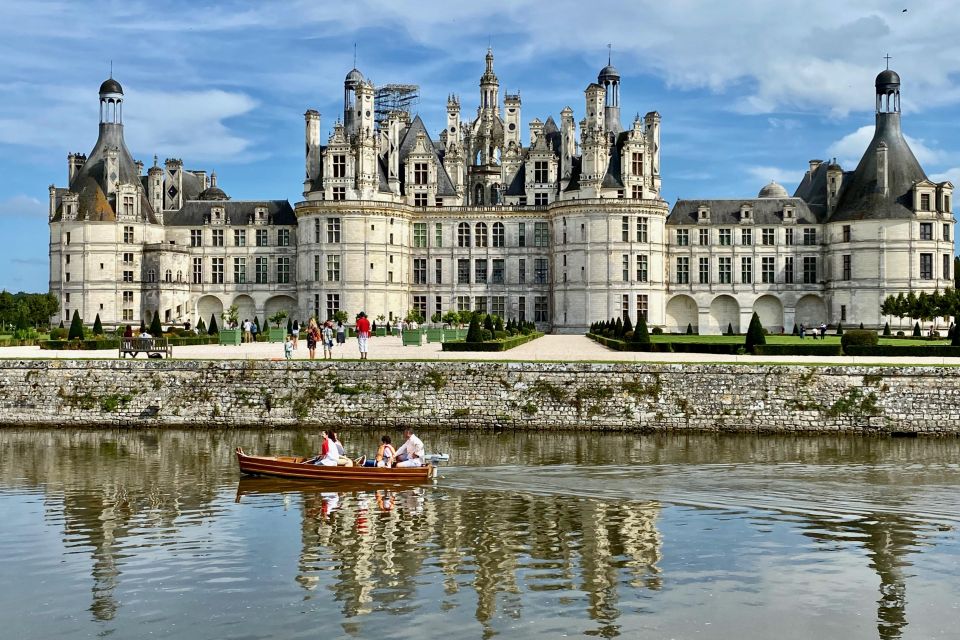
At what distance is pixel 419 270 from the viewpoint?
7675 centimetres

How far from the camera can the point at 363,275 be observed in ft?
236

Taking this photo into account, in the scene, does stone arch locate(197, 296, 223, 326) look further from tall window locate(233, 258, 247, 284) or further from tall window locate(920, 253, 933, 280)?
tall window locate(920, 253, 933, 280)

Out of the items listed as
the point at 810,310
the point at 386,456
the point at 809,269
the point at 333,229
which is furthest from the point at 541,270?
the point at 386,456

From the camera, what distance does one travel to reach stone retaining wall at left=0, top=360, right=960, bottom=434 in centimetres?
3288

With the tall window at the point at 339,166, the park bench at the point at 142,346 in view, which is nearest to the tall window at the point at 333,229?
the tall window at the point at 339,166

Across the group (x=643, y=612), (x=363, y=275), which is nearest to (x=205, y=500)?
(x=643, y=612)

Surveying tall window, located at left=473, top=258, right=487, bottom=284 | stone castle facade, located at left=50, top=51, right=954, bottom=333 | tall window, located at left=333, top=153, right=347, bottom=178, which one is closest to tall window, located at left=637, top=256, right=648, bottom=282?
stone castle facade, located at left=50, top=51, right=954, bottom=333

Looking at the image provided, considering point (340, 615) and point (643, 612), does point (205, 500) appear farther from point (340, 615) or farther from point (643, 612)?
point (643, 612)

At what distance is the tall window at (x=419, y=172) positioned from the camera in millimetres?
76438

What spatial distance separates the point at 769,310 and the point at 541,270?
16129mm

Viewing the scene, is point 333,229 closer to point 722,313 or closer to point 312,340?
point 722,313

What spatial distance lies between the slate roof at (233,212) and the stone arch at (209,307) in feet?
17.6

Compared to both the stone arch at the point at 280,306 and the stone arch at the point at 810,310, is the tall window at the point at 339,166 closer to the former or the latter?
the stone arch at the point at 280,306

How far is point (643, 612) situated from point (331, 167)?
2387 inches
